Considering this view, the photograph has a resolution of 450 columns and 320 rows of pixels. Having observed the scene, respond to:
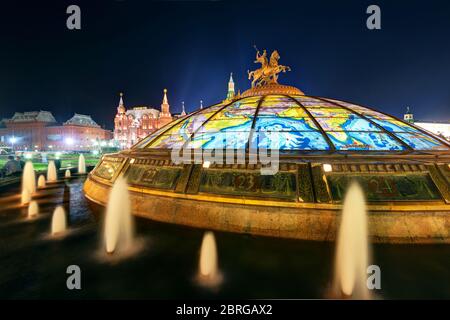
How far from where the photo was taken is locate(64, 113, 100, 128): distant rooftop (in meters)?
89.9

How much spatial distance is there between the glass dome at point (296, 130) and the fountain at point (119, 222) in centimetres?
247

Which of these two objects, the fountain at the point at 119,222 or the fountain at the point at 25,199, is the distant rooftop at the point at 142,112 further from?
the fountain at the point at 119,222

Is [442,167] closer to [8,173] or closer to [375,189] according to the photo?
[375,189]

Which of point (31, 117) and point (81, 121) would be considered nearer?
point (31, 117)

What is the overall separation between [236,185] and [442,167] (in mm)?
5876

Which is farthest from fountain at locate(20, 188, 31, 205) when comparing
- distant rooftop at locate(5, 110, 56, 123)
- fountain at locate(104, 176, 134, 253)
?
distant rooftop at locate(5, 110, 56, 123)

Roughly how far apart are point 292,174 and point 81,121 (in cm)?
11086

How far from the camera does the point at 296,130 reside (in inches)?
318

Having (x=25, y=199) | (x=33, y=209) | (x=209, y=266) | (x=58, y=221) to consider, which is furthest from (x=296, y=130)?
(x=25, y=199)

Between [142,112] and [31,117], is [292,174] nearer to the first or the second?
[142,112]

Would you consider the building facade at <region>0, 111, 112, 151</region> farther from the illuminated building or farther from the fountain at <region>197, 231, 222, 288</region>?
the fountain at <region>197, 231, 222, 288</region>

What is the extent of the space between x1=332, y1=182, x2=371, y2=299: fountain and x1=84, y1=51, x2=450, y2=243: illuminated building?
222 millimetres

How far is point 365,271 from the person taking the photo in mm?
3992
